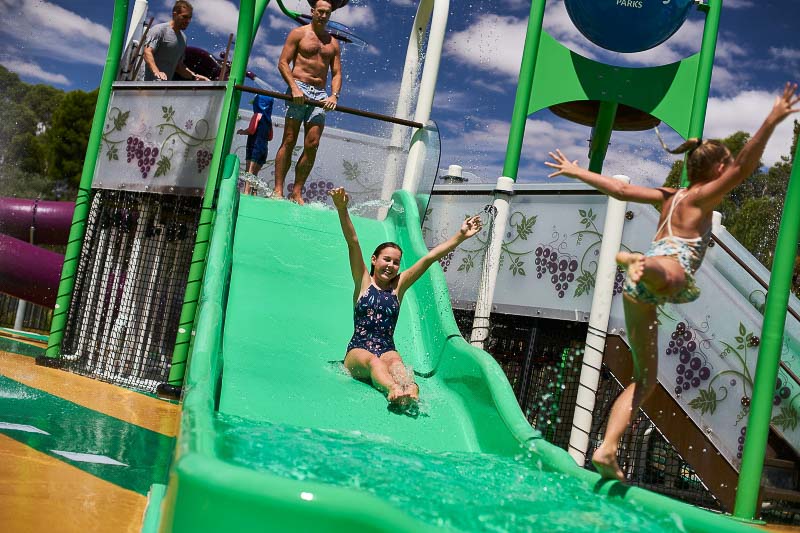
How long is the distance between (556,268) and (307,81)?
2.40 meters

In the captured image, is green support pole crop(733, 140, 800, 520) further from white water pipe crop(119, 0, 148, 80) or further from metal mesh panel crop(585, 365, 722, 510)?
white water pipe crop(119, 0, 148, 80)

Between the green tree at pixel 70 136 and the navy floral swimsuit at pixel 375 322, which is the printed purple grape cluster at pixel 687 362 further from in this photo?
the green tree at pixel 70 136

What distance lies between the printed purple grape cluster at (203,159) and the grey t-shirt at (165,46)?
4.96 ft

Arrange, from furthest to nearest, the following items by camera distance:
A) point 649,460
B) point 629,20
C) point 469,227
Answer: point 629,20 → point 649,460 → point 469,227

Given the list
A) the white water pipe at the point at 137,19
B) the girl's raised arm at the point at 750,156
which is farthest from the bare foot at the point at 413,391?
the white water pipe at the point at 137,19

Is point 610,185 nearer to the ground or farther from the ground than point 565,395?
farther from the ground

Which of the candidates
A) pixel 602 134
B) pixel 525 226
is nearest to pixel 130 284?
pixel 525 226

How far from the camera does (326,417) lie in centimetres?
390

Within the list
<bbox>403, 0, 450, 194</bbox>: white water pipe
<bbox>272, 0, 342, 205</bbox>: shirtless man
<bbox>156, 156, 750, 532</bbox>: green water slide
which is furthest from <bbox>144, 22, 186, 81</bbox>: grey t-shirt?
<bbox>156, 156, 750, 532</bbox>: green water slide

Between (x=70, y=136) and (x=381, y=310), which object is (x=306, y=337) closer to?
(x=381, y=310)

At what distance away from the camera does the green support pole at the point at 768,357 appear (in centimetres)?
548

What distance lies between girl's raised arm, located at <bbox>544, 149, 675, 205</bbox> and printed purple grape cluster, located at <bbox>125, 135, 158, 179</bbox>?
15.5 ft

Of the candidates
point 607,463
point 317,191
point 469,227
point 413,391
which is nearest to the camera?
point 607,463

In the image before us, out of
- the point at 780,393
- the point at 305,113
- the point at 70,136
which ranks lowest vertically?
the point at 780,393
